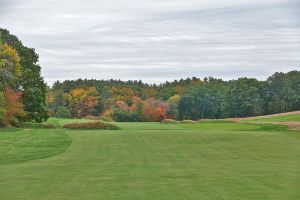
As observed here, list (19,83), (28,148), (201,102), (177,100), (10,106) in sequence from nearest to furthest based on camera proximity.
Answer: (28,148)
(10,106)
(19,83)
(201,102)
(177,100)

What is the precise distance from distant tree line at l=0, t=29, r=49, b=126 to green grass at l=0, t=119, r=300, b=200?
18.1 m

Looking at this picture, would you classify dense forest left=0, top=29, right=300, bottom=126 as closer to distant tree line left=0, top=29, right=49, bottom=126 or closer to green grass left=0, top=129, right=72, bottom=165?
distant tree line left=0, top=29, right=49, bottom=126

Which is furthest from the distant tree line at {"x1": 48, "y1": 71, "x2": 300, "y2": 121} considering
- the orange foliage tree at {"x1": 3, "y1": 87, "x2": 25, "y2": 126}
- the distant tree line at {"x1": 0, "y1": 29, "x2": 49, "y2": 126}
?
the orange foliage tree at {"x1": 3, "y1": 87, "x2": 25, "y2": 126}

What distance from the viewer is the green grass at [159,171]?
540 inches

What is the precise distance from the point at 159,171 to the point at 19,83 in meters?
42.3

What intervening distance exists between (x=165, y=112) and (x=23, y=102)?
59.6m

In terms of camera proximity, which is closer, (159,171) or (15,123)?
(159,171)

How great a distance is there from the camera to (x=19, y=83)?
58375 millimetres

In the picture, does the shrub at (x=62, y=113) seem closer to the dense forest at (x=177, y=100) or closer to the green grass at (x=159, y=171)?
the dense forest at (x=177, y=100)

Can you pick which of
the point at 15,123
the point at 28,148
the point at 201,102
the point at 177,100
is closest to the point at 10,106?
the point at 15,123

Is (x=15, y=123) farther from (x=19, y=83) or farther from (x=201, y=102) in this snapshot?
(x=201, y=102)

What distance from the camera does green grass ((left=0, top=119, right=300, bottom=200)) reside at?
1372 centimetres

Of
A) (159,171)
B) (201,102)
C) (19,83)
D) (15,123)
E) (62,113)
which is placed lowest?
(159,171)

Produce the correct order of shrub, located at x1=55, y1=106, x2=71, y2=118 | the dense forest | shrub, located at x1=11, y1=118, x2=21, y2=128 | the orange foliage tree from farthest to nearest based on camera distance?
shrub, located at x1=55, y1=106, x2=71, y2=118
the dense forest
shrub, located at x1=11, y1=118, x2=21, y2=128
the orange foliage tree
